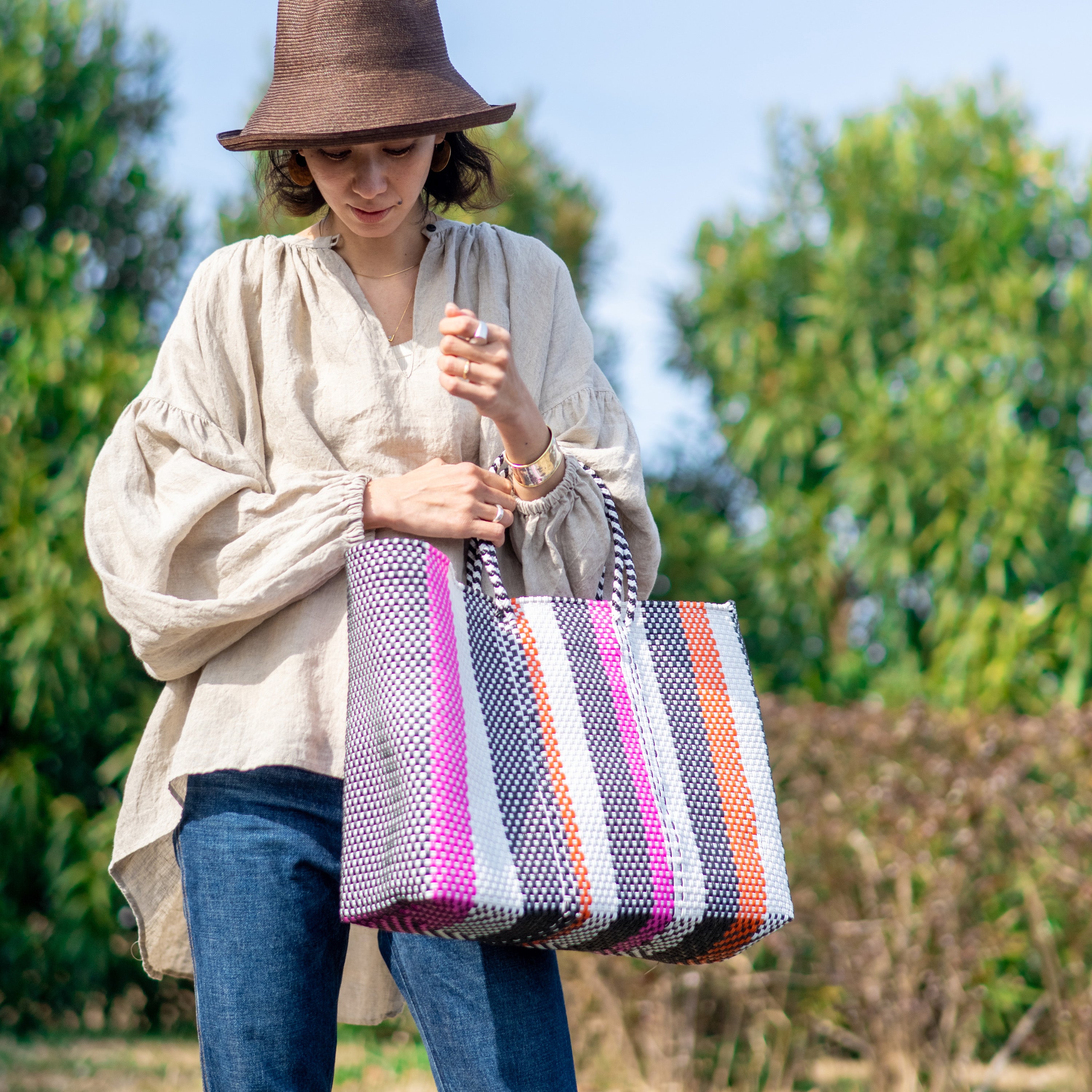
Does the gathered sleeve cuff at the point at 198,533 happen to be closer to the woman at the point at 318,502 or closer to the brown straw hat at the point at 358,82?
the woman at the point at 318,502

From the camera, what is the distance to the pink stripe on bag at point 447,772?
1212 mm

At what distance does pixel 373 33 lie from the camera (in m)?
1.56

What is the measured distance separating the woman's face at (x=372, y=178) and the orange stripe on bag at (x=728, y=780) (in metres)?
0.60

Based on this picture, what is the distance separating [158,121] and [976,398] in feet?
16.5

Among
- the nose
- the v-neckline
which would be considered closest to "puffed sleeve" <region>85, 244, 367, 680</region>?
the v-neckline

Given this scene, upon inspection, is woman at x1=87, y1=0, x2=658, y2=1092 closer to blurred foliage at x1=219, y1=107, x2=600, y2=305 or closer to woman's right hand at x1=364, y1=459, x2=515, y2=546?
woman's right hand at x1=364, y1=459, x2=515, y2=546

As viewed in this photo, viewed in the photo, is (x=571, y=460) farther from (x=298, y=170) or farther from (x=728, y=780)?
(x=298, y=170)

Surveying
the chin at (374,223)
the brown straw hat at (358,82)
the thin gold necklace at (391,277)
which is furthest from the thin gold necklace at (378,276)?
the brown straw hat at (358,82)

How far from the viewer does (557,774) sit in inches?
53.8

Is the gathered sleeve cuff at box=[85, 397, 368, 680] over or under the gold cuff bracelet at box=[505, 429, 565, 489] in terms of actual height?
under

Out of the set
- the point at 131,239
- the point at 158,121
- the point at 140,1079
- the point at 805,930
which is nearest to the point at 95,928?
the point at 140,1079

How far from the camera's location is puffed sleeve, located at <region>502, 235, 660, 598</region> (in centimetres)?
155

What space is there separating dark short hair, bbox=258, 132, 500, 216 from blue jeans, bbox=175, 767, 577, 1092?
796 mm

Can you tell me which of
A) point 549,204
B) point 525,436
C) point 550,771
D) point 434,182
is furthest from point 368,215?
point 549,204
